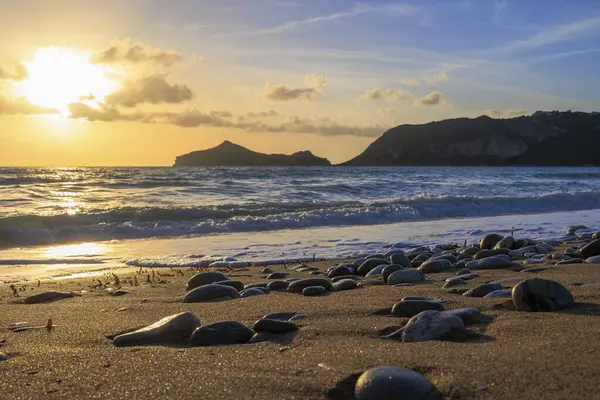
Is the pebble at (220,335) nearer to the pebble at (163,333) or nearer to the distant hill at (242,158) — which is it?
the pebble at (163,333)

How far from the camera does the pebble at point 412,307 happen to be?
2.69m

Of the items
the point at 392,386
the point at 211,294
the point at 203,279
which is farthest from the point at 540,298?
the point at 203,279

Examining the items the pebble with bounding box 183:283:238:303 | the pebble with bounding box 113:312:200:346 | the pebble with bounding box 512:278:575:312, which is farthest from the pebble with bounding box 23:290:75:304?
the pebble with bounding box 512:278:575:312

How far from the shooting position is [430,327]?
7.11 ft

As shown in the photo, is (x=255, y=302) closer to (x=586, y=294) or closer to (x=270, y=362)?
(x=270, y=362)

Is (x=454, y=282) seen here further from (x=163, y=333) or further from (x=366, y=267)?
(x=163, y=333)

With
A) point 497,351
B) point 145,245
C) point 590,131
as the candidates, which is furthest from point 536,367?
point 590,131

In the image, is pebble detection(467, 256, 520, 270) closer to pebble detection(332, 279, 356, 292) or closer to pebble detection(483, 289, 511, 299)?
pebble detection(332, 279, 356, 292)

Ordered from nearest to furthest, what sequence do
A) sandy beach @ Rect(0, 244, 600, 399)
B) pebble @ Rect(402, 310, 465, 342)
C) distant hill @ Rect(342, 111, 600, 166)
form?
sandy beach @ Rect(0, 244, 600, 399) < pebble @ Rect(402, 310, 465, 342) < distant hill @ Rect(342, 111, 600, 166)

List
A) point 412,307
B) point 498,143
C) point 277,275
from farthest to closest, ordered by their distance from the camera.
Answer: point 498,143 < point 277,275 < point 412,307

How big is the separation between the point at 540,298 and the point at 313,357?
1198mm

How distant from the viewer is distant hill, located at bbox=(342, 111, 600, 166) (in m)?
78.6

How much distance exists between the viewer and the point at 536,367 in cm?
168

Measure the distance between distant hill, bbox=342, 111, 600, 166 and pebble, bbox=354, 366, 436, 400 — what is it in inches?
3019
